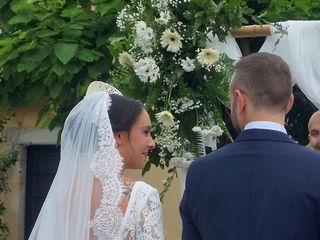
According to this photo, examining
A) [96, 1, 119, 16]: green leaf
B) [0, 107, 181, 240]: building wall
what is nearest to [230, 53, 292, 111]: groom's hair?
[96, 1, 119, 16]: green leaf

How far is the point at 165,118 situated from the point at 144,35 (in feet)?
1.61

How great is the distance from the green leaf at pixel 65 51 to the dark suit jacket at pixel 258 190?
3050 millimetres

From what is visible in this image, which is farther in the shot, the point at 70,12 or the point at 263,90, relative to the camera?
the point at 70,12

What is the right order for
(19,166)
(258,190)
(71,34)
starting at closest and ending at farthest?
(258,190) < (71,34) < (19,166)

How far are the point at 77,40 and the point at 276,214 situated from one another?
3.51m

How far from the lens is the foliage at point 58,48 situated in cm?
580

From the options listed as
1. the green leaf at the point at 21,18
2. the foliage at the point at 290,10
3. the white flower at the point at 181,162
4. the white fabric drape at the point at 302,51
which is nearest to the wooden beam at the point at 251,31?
the white fabric drape at the point at 302,51

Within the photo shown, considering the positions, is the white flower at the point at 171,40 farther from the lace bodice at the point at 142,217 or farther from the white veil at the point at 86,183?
the lace bodice at the point at 142,217

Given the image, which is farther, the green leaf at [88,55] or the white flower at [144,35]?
the green leaf at [88,55]

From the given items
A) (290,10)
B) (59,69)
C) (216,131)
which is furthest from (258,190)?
(59,69)

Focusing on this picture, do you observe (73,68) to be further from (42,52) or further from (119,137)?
(119,137)

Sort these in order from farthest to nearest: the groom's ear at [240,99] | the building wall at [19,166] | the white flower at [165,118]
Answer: the building wall at [19,166], the white flower at [165,118], the groom's ear at [240,99]

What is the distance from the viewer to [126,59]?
5008mm

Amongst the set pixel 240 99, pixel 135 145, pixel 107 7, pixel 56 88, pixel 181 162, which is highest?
pixel 240 99
